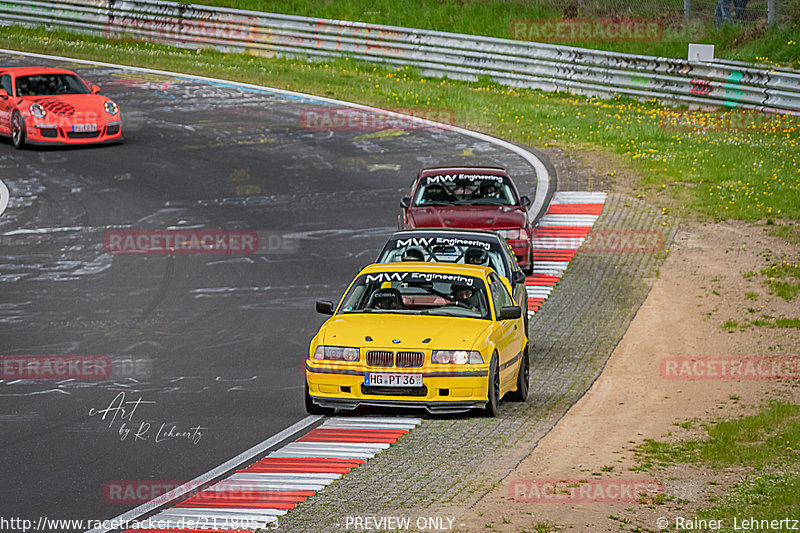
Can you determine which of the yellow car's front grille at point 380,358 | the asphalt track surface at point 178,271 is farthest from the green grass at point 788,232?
the yellow car's front grille at point 380,358

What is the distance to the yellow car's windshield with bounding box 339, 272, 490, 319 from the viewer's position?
42.4ft

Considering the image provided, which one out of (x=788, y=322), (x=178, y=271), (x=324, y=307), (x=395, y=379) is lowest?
(x=788, y=322)

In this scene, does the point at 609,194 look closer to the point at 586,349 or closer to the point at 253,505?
the point at 586,349

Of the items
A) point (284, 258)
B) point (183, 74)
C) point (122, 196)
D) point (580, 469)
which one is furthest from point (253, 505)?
point (183, 74)

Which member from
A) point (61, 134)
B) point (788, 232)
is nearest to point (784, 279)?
point (788, 232)

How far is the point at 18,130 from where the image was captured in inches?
1054

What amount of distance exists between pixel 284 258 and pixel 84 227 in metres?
4.07

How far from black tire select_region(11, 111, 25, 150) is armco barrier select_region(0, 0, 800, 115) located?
11134 mm

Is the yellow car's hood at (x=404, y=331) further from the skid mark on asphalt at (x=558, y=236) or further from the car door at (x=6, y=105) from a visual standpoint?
the car door at (x=6, y=105)

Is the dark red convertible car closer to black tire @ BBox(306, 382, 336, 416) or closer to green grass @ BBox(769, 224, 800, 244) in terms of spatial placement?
green grass @ BBox(769, 224, 800, 244)

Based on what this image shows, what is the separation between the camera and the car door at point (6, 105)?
26500mm

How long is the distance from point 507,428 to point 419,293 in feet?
6.56

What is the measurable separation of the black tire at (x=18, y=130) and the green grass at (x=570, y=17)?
15537 millimetres

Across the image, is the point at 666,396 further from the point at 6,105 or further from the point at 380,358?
Result: the point at 6,105
